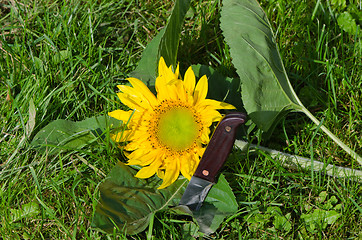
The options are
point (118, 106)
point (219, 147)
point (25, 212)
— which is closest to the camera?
point (219, 147)

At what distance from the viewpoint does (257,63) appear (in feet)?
8.59

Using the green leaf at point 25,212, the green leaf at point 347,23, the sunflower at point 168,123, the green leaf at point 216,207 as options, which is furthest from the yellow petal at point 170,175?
the green leaf at point 347,23

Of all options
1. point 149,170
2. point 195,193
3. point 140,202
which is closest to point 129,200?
point 140,202

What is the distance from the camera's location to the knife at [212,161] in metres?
2.40

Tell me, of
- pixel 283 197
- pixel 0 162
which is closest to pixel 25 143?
pixel 0 162

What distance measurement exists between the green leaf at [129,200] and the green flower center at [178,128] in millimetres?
255

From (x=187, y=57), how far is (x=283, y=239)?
54.7 inches

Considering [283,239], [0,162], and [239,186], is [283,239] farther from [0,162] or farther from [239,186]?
[0,162]

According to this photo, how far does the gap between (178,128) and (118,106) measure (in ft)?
2.14

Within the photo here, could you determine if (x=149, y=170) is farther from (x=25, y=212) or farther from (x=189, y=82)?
(x=25, y=212)

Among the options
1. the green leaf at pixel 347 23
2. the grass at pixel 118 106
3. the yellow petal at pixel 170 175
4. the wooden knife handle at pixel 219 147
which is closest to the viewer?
the wooden knife handle at pixel 219 147

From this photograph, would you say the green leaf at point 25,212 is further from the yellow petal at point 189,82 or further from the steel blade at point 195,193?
the yellow petal at point 189,82

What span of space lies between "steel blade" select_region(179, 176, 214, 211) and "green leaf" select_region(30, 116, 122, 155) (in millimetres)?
576

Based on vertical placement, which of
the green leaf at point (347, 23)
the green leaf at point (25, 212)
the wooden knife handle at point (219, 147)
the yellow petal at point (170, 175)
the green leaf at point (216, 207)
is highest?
the green leaf at point (347, 23)
